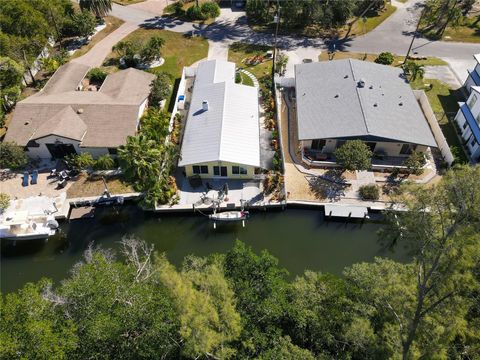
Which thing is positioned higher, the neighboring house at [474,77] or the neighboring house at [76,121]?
the neighboring house at [76,121]

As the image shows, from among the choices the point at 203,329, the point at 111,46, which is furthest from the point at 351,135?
the point at 111,46

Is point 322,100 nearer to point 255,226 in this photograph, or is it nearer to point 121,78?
point 255,226

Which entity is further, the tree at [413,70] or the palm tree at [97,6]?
the palm tree at [97,6]

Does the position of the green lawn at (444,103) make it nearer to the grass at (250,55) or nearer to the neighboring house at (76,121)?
the grass at (250,55)

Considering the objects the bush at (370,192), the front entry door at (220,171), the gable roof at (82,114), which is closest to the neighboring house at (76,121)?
the gable roof at (82,114)

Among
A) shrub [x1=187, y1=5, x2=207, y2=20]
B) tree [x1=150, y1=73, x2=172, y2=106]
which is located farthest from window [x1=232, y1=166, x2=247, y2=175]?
shrub [x1=187, y1=5, x2=207, y2=20]

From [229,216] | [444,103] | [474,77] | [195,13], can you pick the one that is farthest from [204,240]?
[195,13]
